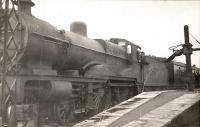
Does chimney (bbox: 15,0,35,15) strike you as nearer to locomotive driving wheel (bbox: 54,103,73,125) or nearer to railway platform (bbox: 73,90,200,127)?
locomotive driving wheel (bbox: 54,103,73,125)

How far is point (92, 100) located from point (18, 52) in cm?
346

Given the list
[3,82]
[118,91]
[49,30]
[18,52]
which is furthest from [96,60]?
[3,82]

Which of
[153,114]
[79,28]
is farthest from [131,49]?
[153,114]

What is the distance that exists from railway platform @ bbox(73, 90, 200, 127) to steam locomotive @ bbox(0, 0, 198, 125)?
9.25 ft

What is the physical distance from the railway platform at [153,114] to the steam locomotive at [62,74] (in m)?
2.82

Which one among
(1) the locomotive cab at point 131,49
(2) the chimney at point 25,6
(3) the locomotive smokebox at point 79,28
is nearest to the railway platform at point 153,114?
(2) the chimney at point 25,6

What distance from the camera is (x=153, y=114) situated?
4.11m

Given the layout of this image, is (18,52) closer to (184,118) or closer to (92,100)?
(92,100)

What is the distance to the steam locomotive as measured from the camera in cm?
763

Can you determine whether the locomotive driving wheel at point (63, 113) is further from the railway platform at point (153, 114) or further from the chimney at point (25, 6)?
the railway platform at point (153, 114)

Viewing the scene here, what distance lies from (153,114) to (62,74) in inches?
236

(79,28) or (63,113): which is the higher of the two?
(79,28)

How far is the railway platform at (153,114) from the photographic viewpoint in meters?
3.78

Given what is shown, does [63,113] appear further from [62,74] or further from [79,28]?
[79,28]
